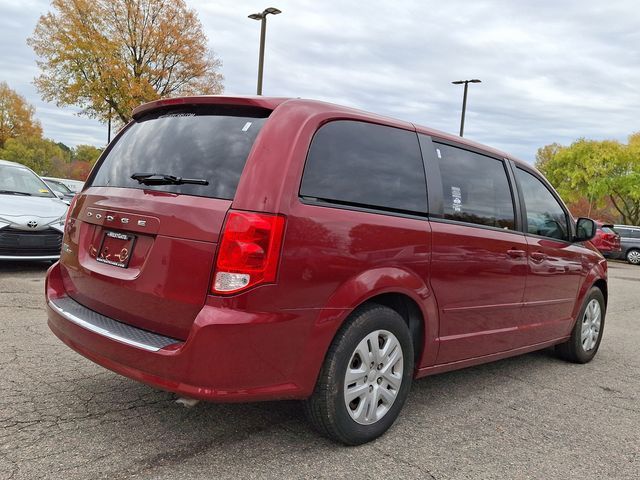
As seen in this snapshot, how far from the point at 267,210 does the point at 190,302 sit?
537mm

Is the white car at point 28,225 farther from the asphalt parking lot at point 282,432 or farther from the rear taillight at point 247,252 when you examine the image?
the rear taillight at point 247,252

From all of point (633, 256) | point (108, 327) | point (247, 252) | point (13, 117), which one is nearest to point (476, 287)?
point (247, 252)

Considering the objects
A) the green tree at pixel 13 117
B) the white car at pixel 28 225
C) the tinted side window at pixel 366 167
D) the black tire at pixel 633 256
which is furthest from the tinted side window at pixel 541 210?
the green tree at pixel 13 117

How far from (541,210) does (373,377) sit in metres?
2.37

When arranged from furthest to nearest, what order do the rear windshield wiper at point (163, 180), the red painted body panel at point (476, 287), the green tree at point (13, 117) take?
the green tree at point (13, 117)
the red painted body panel at point (476, 287)
the rear windshield wiper at point (163, 180)

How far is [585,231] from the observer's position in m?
4.92

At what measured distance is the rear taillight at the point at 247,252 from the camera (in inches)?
97.4

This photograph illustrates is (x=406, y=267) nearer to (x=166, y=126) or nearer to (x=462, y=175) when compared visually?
(x=462, y=175)

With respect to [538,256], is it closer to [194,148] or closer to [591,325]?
[591,325]

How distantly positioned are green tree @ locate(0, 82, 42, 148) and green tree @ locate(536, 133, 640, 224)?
178ft

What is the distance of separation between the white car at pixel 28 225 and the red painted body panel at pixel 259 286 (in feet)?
14.5

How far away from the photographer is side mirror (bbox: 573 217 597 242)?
4.91m

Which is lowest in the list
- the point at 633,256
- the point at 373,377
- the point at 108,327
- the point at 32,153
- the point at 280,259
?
the point at 633,256

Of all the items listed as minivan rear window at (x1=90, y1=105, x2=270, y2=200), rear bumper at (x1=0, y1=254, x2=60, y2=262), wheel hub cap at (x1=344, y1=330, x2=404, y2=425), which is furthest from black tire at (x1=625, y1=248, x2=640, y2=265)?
minivan rear window at (x1=90, y1=105, x2=270, y2=200)
